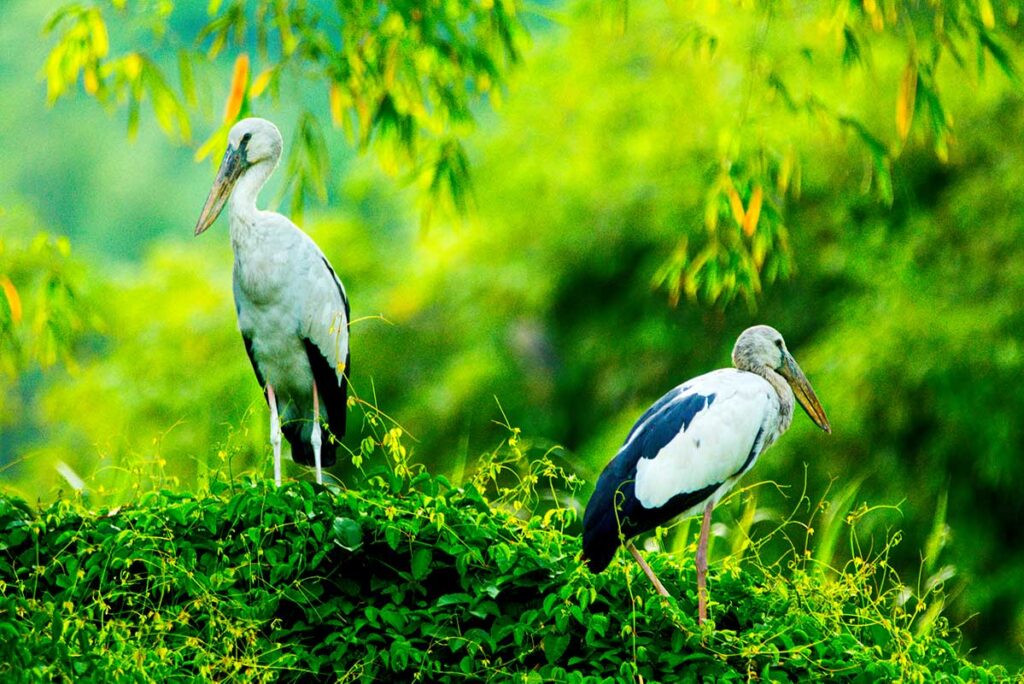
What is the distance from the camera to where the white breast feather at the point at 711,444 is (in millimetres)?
3627

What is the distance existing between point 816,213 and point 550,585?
5164 millimetres

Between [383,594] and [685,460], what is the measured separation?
926 millimetres

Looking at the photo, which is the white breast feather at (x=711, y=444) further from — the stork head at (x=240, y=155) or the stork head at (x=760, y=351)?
the stork head at (x=240, y=155)

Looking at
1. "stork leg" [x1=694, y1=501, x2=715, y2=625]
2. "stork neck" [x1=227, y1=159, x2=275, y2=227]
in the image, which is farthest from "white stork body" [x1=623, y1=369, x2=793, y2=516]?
"stork neck" [x1=227, y1=159, x2=275, y2=227]

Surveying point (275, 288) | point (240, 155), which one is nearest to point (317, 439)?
point (275, 288)

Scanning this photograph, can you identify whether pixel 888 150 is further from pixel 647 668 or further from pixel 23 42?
Result: pixel 23 42

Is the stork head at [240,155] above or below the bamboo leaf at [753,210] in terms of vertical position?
above

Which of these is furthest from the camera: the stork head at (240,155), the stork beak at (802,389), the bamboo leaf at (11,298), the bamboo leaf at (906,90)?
the bamboo leaf at (906,90)

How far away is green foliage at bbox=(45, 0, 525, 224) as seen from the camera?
4.47 m

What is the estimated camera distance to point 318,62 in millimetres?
4598

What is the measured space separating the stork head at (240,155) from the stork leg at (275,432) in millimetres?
659

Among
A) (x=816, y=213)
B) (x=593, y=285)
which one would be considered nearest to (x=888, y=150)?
(x=816, y=213)

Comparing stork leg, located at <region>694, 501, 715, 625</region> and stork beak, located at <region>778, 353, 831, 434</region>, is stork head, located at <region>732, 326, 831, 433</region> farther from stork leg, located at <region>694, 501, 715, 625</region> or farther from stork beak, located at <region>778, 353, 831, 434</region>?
stork leg, located at <region>694, 501, 715, 625</region>

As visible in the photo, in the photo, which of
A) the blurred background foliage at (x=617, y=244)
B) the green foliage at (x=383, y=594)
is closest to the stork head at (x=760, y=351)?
the blurred background foliage at (x=617, y=244)
